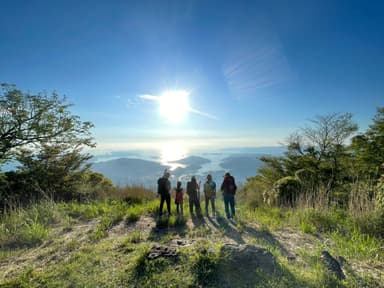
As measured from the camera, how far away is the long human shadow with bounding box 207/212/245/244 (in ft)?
15.5

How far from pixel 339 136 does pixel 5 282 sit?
62.3 ft

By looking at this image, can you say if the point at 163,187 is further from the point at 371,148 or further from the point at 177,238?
the point at 371,148

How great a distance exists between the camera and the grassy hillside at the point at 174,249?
2652 mm

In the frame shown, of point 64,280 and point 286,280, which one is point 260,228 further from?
point 64,280

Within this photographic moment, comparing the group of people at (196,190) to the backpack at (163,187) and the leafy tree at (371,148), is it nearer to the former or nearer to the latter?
the backpack at (163,187)

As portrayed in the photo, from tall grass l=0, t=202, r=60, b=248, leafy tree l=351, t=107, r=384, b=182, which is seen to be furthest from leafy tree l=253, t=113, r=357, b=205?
tall grass l=0, t=202, r=60, b=248

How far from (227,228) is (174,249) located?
2817 millimetres

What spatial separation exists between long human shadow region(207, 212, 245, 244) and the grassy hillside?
2 centimetres

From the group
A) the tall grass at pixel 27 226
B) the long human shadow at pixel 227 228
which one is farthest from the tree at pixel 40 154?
the long human shadow at pixel 227 228

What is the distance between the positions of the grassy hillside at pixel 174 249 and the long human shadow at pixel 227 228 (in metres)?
0.02

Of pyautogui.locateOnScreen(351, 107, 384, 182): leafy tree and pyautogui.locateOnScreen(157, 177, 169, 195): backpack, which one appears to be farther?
pyautogui.locateOnScreen(351, 107, 384, 182): leafy tree

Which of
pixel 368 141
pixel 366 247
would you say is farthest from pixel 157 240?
pixel 368 141

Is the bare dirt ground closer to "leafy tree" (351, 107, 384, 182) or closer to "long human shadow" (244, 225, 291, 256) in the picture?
"long human shadow" (244, 225, 291, 256)

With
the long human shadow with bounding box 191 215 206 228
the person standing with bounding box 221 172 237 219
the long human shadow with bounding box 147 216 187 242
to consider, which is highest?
the person standing with bounding box 221 172 237 219
